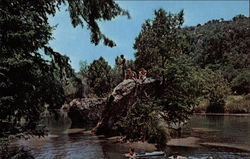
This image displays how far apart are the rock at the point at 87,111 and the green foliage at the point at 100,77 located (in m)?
23.7

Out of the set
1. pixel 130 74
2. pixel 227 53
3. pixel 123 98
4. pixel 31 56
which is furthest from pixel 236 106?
pixel 31 56

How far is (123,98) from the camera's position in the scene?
98.6 ft

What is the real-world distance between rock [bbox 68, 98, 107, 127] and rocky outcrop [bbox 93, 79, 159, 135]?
9.31 m

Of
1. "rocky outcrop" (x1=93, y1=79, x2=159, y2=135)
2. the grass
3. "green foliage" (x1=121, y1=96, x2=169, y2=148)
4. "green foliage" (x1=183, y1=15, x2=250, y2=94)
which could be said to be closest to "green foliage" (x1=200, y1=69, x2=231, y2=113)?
the grass

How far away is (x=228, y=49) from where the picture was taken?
342 feet

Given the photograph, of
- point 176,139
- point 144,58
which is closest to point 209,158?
point 176,139

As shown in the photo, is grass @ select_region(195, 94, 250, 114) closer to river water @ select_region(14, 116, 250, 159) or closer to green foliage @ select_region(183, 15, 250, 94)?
river water @ select_region(14, 116, 250, 159)

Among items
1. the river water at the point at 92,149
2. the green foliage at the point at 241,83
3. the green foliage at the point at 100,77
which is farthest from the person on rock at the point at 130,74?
the green foliage at the point at 241,83

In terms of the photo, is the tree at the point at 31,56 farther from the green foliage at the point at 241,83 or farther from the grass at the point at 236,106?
the green foliage at the point at 241,83

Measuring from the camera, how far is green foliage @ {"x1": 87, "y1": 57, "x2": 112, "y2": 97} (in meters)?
68.8

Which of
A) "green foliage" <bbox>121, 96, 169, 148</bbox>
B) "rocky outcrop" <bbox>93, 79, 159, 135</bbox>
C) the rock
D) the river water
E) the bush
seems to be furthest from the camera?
the bush

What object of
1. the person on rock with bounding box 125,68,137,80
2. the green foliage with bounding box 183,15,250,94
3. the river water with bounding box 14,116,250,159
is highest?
the green foliage with bounding box 183,15,250,94

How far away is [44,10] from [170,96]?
22.4 meters

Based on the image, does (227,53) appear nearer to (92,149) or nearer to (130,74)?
(130,74)
